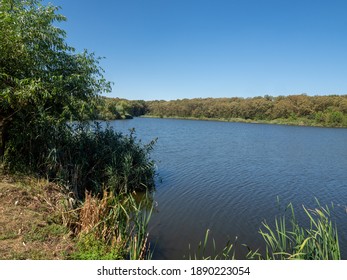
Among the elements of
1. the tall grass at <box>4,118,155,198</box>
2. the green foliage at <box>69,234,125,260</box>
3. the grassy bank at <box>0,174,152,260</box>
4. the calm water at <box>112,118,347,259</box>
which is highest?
the tall grass at <box>4,118,155,198</box>

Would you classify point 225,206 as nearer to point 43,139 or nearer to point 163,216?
point 163,216

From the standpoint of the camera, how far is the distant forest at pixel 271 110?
90.2 meters

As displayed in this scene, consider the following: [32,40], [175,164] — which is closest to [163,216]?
[32,40]

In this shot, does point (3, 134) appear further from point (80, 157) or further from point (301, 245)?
point (301, 245)

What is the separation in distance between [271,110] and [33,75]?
10824cm

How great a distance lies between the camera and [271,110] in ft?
352

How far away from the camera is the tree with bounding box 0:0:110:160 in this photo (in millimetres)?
8945

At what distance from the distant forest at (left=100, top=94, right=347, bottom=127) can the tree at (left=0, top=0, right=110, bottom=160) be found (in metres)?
63.4

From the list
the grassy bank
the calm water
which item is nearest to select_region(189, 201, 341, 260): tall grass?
the calm water

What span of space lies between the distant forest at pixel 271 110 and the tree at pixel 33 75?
63379mm

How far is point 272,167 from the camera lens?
72.4ft

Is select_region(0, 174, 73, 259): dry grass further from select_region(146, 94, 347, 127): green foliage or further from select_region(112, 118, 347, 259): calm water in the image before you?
select_region(146, 94, 347, 127): green foliage

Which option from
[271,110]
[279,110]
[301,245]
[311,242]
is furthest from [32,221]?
[271,110]

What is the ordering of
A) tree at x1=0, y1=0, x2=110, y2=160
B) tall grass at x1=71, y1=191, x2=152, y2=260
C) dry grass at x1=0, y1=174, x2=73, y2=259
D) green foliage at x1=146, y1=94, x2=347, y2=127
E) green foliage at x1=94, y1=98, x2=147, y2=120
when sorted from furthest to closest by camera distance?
green foliage at x1=146, y1=94, x2=347, y2=127 → green foliage at x1=94, y1=98, x2=147, y2=120 → tree at x1=0, y1=0, x2=110, y2=160 → tall grass at x1=71, y1=191, x2=152, y2=260 → dry grass at x1=0, y1=174, x2=73, y2=259
